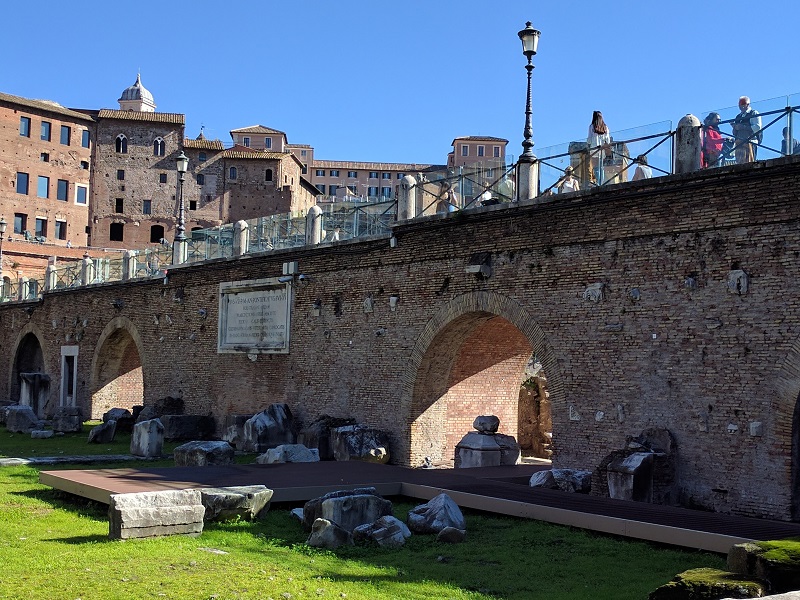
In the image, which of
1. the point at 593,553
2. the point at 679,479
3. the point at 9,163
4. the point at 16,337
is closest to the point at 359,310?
the point at 679,479

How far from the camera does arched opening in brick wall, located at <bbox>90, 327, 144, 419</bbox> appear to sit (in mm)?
27906

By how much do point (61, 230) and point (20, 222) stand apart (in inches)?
125

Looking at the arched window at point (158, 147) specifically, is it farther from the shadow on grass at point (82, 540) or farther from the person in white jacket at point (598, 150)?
the shadow on grass at point (82, 540)

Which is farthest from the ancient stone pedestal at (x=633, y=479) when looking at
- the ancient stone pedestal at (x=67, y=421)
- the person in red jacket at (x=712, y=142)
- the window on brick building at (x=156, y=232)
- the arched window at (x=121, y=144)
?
the arched window at (x=121, y=144)

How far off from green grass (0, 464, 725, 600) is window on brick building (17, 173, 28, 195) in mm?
51759

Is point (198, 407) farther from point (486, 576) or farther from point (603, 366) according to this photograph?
point (486, 576)

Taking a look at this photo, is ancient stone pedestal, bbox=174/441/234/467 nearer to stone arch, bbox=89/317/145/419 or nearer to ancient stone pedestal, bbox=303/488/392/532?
ancient stone pedestal, bbox=303/488/392/532

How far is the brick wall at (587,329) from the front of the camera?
436 inches

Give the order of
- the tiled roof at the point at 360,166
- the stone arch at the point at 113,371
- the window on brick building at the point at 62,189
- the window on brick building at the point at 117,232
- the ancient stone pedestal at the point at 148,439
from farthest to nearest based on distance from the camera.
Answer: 1. the tiled roof at the point at 360,166
2. the window on brick building at the point at 117,232
3. the window on brick building at the point at 62,189
4. the stone arch at the point at 113,371
5. the ancient stone pedestal at the point at 148,439

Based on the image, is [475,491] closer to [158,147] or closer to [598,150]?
[598,150]

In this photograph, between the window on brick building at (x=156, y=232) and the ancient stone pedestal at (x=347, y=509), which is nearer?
the ancient stone pedestal at (x=347, y=509)

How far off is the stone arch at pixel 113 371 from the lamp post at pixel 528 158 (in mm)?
16203

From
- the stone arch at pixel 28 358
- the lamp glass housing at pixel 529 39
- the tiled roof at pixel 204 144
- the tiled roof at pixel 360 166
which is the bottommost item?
the stone arch at pixel 28 358

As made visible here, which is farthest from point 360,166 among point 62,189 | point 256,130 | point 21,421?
point 21,421
